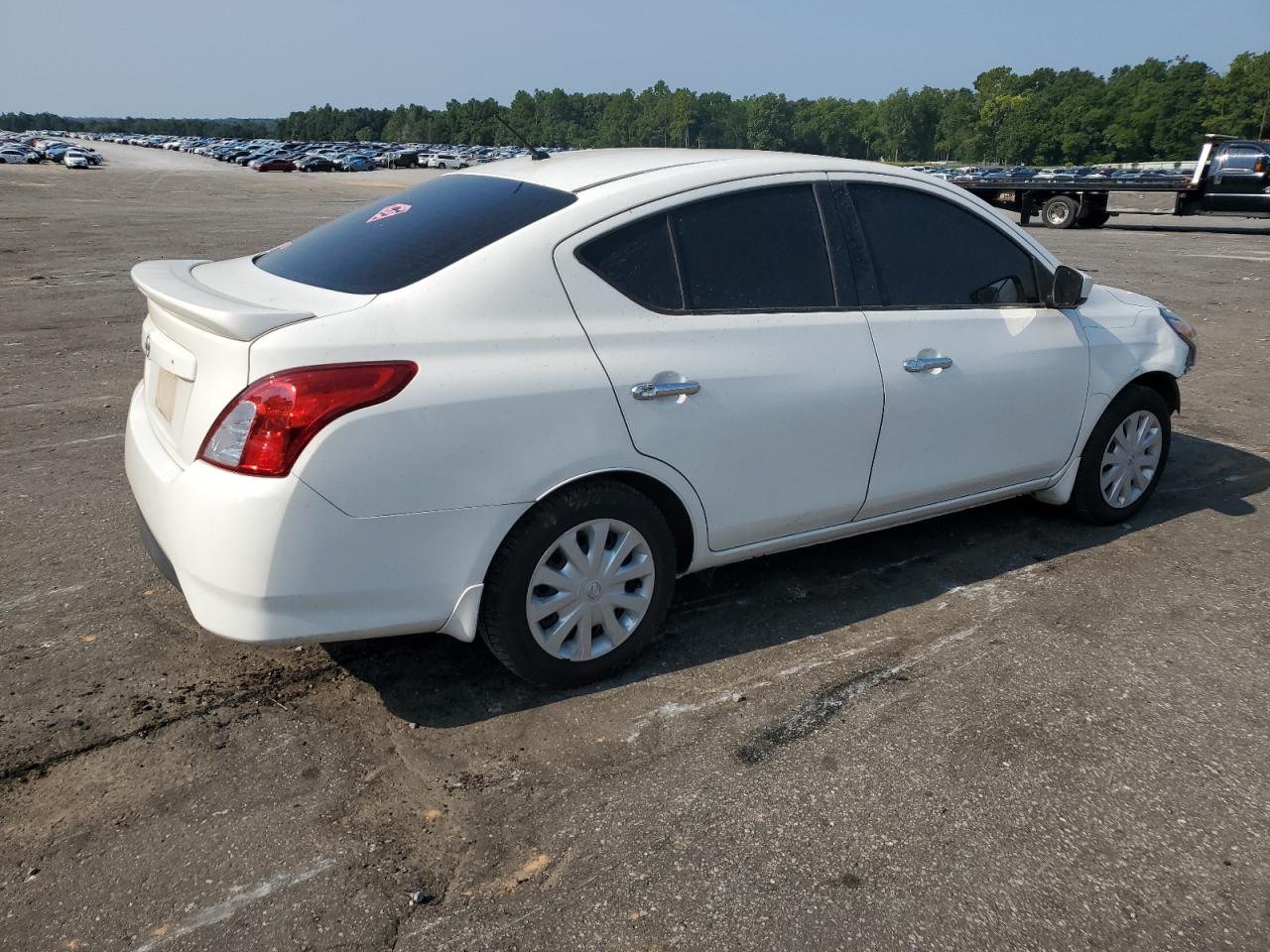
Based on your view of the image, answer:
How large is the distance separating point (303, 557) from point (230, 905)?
896mm

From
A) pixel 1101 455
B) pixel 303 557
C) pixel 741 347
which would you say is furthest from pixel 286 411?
pixel 1101 455

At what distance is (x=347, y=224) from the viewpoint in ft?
13.0

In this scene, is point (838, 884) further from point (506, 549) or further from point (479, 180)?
point (479, 180)

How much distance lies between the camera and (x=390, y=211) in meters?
3.90

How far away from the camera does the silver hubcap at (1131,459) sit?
16.2ft

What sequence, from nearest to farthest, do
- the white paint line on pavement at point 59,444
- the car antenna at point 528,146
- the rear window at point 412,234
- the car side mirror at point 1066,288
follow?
1. the rear window at point 412,234
2. the car antenna at point 528,146
3. the car side mirror at point 1066,288
4. the white paint line on pavement at point 59,444

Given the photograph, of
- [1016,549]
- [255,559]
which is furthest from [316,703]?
[1016,549]

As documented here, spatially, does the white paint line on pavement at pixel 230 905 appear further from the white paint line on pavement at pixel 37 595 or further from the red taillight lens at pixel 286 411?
the white paint line on pavement at pixel 37 595

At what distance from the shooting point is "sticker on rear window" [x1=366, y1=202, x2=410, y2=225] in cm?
384

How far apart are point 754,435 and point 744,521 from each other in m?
0.32

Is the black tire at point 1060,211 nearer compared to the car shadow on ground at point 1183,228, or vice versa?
the car shadow on ground at point 1183,228

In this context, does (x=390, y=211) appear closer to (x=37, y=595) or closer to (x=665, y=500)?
(x=665, y=500)

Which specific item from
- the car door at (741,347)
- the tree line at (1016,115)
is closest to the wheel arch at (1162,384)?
the car door at (741,347)

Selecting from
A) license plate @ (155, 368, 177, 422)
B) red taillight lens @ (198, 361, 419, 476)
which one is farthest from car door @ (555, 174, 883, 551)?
license plate @ (155, 368, 177, 422)
